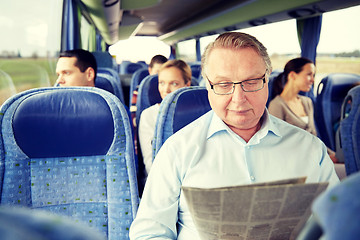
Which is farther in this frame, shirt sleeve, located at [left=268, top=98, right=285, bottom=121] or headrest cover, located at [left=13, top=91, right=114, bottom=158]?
shirt sleeve, located at [left=268, top=98, right=285, bottom=121]

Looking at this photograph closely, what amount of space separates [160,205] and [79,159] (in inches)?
18.5

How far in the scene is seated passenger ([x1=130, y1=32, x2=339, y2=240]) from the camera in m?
1.11

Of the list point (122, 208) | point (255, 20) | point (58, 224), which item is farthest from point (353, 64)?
point (58, 224)

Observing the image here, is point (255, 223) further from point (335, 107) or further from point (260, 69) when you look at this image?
point (335, 107)

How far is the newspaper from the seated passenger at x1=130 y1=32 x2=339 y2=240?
0.31 metres

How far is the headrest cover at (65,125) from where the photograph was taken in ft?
4.34

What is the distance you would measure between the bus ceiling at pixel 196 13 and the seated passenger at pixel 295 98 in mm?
1248

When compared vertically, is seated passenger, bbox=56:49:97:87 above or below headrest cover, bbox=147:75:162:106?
above

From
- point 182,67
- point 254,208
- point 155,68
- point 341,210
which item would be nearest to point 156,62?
point 155,68

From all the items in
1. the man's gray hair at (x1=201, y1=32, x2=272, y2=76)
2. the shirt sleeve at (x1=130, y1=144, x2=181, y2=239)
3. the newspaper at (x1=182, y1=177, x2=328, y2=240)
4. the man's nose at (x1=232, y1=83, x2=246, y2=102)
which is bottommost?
the shirt sleeve at (x1=130, y1=144, x2=181, y2=239)

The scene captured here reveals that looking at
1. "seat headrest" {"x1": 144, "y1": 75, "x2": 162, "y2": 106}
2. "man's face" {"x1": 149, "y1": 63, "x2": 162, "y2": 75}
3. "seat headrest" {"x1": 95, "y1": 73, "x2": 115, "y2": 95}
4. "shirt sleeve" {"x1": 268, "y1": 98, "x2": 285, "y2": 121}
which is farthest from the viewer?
"man's face" {"x1": 149, "y1": 63, "x2": 162, "y2": 75}

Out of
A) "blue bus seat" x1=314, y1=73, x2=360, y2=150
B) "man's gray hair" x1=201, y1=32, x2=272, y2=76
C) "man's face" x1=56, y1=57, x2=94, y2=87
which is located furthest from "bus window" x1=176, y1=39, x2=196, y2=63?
"man's gray hair" x1=201, y1=32, x2=272, y2=76

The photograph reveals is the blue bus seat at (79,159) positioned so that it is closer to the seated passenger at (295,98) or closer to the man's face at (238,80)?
the man's face at (238,80)

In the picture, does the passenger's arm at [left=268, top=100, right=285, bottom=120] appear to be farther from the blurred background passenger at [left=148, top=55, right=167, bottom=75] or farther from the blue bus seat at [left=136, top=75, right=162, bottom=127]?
the blurred background passenger at [left=148, top=55, right=167, bottom=75]
